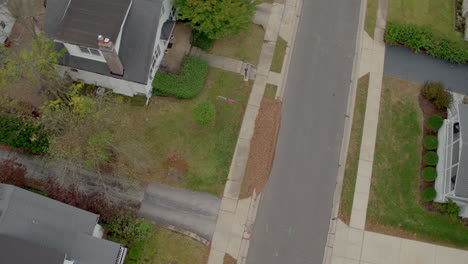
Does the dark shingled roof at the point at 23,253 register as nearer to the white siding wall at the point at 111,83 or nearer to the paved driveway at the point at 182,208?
the paved driveway at the point at 182,208

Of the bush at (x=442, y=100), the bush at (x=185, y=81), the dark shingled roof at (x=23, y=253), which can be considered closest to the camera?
the dark shingled roof at (x=23, y=253)

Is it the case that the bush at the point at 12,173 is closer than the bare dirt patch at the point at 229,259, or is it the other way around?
the bush at the point at 12,173

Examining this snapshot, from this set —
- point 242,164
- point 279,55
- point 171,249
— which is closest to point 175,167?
point 242,164

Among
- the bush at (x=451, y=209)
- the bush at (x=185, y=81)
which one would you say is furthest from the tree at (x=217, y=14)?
the bush at (x=451, y=209)

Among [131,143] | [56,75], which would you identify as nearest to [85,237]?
[131,143]

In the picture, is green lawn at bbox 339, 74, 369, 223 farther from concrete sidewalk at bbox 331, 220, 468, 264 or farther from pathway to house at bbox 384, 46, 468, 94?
pathway to house at bbox 384, 46, 468, 94

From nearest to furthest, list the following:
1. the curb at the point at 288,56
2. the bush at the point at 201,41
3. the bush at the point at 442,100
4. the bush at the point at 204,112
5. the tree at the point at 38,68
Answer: the tree at the point at 38,68, the bush at the point at 204,112, the bush at the point at 442,100, the curb at the point at 288,56, the bush at the point at 201,41

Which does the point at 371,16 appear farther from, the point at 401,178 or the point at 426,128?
the point at 401,178
